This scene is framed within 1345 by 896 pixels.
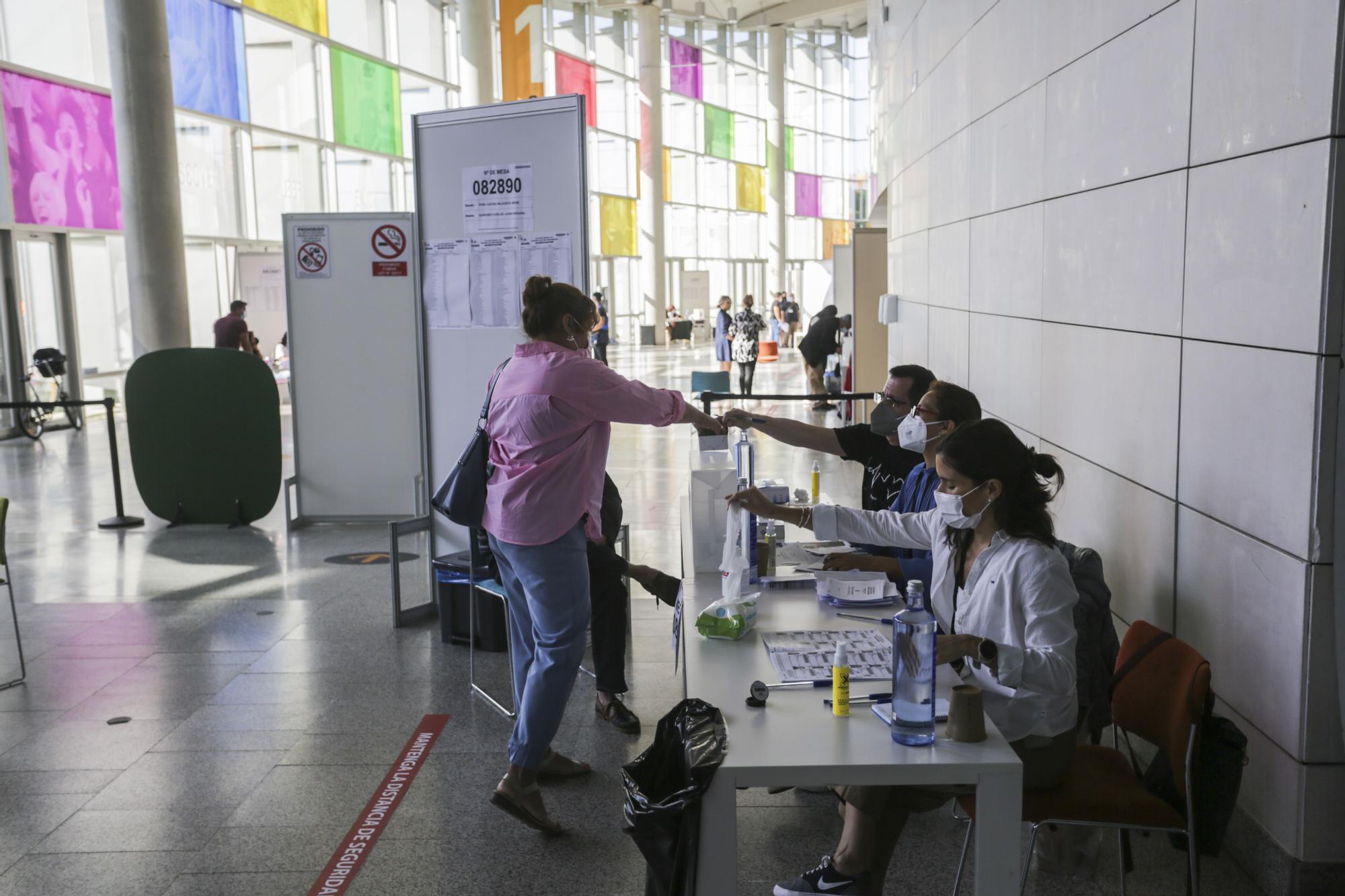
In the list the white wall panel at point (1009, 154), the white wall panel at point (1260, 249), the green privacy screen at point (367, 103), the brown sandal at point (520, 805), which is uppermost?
the green privacy screen at point (367, 103)

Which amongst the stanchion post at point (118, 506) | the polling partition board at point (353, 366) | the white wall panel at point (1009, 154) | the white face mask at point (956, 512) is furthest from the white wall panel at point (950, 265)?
the stanchion post at point (118, 506)

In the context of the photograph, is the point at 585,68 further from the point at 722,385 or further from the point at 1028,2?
the point at 1028,2

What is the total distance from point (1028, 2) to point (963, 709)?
3.30 meters

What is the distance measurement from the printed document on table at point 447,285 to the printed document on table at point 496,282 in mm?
39

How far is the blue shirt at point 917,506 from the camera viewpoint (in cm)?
356

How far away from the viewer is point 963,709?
6.95ft

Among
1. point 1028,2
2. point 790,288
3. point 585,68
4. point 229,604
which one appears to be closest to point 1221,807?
point 1028,2

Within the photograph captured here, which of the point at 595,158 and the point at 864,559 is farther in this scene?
the point at 595,158

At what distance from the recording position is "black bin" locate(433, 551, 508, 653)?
16.4ft

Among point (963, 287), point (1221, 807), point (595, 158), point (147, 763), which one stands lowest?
point (147, 763)

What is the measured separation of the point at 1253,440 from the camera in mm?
2605

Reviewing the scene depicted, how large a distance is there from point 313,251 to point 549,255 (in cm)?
313

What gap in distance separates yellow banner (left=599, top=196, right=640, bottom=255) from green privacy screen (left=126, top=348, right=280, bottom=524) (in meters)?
20.5

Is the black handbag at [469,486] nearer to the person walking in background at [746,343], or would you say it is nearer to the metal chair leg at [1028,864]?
the metal chair leg at [1028,864]
